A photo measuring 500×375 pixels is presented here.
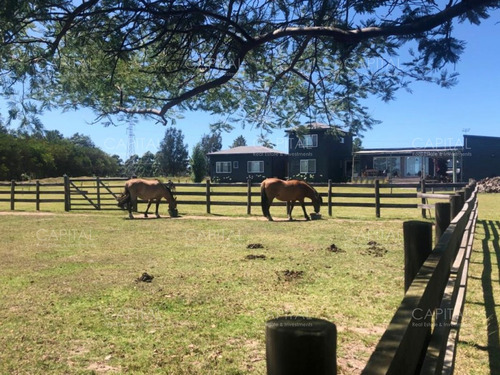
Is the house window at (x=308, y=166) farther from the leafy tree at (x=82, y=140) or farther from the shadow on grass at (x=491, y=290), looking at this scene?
the leafy tree at (x=82, y=140)

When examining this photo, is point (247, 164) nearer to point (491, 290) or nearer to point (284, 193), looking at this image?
point (284, 193)

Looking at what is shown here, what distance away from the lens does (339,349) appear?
3756mm

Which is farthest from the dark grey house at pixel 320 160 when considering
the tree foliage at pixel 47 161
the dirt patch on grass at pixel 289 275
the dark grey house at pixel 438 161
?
the dirt patch on grass at pixel 289 275

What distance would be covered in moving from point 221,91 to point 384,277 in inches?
152

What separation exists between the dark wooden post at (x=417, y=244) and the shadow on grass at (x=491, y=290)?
143 centimetres

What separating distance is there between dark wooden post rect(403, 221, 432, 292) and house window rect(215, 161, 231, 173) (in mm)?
40265

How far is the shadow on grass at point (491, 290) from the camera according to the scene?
3.63m

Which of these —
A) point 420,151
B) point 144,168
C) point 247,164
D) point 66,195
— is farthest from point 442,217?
point 144,168


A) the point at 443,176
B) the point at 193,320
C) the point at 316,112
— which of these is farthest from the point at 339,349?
the point at 443,176

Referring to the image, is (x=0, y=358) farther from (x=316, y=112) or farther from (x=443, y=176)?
(x=443, y=176)

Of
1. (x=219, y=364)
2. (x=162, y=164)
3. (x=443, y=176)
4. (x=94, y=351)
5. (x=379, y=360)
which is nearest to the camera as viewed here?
(x=379, y=360)

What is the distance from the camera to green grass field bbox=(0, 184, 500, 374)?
3645mm

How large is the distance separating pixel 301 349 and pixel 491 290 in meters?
5.95

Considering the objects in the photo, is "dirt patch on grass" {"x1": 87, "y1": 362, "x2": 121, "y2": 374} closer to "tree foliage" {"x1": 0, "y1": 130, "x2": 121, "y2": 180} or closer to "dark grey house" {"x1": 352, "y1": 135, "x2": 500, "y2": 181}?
"dark grey house" {"x1": 352, "y1": 135, "x2": 500, "y2": 181}
